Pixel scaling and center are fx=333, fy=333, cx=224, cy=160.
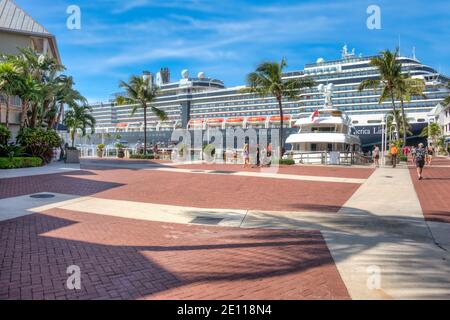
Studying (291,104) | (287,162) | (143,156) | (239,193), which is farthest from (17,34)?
(291,104)

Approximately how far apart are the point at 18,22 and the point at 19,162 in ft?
58.1

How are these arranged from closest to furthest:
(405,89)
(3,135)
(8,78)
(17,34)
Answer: (3,135) < (8,78) < (17,34) < (405,89)

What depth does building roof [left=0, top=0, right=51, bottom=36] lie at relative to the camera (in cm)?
2778

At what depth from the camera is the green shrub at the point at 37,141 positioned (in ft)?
64.8

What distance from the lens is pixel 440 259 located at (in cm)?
499

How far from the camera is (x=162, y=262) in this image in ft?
15.6

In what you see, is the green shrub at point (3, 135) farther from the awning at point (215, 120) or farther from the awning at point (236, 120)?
the awning at point (215, 120)

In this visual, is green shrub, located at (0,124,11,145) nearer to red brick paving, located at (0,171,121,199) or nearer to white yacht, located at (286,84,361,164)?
red brick paving, located at (0,171,121,199)

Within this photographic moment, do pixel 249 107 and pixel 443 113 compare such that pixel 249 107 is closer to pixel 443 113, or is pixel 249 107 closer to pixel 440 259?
pixel 443 113

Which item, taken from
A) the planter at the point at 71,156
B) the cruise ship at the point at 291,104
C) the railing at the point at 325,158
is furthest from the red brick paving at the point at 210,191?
the cruise ship at the point at 291,104

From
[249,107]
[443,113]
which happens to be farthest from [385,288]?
[249,107]

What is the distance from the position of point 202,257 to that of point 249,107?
6330 cm

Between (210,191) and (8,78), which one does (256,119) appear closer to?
(8,78)
